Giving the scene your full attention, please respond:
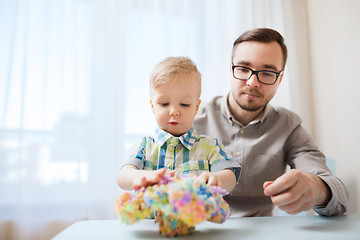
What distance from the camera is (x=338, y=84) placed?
2.07m

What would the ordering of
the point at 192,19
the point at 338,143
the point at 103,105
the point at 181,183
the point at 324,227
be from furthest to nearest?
the point at 192,19 < the point at 103,105 < the point at 338,143 < the point at 324,227 < the point at 181,183

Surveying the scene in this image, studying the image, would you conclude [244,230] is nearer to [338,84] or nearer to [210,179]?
[210,179]

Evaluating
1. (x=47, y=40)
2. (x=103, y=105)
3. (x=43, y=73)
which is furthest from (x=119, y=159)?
(x=47, y=40)

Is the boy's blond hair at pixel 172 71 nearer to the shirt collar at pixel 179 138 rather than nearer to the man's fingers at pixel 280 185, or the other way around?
the shirt collar at pixel 179 138

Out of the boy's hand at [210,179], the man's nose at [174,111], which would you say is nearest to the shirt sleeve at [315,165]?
the boy's hand at [210,179]

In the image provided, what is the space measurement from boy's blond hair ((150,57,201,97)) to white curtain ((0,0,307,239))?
135cm

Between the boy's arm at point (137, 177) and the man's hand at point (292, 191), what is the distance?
308 millimetres

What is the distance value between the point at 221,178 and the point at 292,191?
20 cm

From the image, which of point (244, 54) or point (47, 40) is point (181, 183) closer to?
point (244, 54)

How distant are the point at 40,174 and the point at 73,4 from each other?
4.21 feet

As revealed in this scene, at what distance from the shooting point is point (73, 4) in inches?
88.0

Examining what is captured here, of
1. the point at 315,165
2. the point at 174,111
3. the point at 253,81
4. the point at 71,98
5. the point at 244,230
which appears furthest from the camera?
the point at 71,98

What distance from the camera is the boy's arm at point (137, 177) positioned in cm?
68

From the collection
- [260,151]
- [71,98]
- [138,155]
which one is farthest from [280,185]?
[71,98]
